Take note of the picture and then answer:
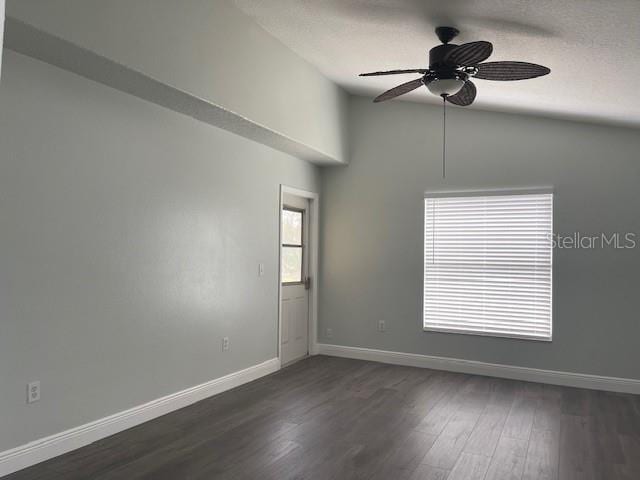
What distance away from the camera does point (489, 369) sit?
5555mm

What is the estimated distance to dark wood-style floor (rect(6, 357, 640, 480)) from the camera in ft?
10.2

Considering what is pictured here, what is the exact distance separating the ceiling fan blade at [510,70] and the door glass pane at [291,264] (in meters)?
3.34

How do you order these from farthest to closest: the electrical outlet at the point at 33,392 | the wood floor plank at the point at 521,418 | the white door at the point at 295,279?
the white door at the point at 295,279
the wood floor plank at the point at 521,418
the electrical outlet at the point at 33,392

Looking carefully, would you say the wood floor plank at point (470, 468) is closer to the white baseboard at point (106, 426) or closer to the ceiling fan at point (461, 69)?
the white baseboard at point (106, 426)

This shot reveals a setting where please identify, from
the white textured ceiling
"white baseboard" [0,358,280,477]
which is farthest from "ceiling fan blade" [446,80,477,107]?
"white baseboard" [0,358,280,477]

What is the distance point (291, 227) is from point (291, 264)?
46 centimetres

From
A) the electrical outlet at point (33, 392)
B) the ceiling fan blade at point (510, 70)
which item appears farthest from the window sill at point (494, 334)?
the electrical outlet at point (33, 392)

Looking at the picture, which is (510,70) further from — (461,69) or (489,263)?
(489,263)

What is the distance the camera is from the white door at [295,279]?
19.6ft

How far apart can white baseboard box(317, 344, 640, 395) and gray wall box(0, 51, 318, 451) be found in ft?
5.59

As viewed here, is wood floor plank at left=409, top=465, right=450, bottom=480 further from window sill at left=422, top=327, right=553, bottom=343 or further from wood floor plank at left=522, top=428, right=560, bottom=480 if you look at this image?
window sill at left=422, top=327, right=553, bottom=343

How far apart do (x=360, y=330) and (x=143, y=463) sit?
358 centimetres

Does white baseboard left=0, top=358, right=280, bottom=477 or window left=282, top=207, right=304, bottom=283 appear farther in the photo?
window left=282, top=207, right=304, bottom=283

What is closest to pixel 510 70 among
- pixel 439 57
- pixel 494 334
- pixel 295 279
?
pixel 439 57
